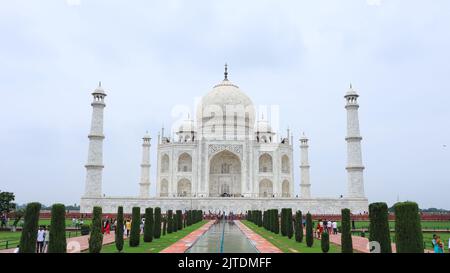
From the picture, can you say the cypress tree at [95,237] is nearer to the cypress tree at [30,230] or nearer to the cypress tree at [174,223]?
the cypress tree at [30,230]

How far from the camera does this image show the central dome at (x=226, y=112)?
3541 cm

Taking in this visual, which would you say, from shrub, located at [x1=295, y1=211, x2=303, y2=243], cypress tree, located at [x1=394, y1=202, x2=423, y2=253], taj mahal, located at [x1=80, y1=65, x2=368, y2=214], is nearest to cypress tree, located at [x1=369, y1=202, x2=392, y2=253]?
cypress tree, located at [x1=394, y1=202, x2=423, y2=253]

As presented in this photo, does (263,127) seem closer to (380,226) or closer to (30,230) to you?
(380,226)

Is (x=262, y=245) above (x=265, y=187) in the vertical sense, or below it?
below

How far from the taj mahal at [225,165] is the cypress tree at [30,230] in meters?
19.7

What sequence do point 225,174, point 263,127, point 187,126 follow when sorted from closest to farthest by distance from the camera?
point 225,174
point 187,126
point 263,127

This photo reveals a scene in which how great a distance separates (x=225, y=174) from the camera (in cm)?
3384

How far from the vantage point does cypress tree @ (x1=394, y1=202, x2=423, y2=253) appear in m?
6.50

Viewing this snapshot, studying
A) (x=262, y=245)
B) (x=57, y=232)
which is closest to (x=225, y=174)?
(x=262, y=245)

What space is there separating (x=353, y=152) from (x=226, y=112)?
11.7 meters

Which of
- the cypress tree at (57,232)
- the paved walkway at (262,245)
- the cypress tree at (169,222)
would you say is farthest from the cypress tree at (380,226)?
the cypress tree at (169,222)
